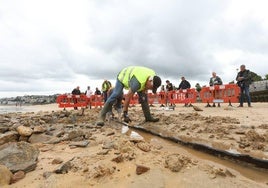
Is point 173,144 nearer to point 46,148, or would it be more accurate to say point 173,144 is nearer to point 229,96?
point 46,148

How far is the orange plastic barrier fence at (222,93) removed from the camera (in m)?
12.2

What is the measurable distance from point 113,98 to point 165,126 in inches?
55.5

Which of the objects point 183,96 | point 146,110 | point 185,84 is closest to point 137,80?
point 146,110

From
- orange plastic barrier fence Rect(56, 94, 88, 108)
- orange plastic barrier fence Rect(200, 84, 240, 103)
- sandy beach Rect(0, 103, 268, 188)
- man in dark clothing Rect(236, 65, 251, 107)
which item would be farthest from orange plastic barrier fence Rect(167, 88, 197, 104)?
sandy beach Rect(0, 103, 268, 188)

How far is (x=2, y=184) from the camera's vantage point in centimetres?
279

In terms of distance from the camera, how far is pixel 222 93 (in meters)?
12.6

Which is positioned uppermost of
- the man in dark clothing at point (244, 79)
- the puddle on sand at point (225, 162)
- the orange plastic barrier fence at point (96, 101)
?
the man in dark clothing at point (244, 79)

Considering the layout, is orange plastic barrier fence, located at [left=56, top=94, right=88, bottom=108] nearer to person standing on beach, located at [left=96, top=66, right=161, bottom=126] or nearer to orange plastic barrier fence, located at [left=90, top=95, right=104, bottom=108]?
orange plastic barrier fence, located at [left=90, top=95, right=104, bottom=108]

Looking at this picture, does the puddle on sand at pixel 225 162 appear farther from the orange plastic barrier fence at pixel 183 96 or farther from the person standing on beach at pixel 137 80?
the orange plastic barrier fence at pixel 183 96

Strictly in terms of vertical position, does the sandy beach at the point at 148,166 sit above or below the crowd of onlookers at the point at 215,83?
below

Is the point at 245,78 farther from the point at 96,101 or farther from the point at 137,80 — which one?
the point at 96,101

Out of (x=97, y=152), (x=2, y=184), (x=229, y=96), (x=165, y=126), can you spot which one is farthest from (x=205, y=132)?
(x=229, y=96)

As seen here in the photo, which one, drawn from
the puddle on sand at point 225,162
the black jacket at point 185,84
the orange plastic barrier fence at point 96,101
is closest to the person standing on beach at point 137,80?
the puddle on sand at point 225,162

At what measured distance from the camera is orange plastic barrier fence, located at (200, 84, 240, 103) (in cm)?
1221
